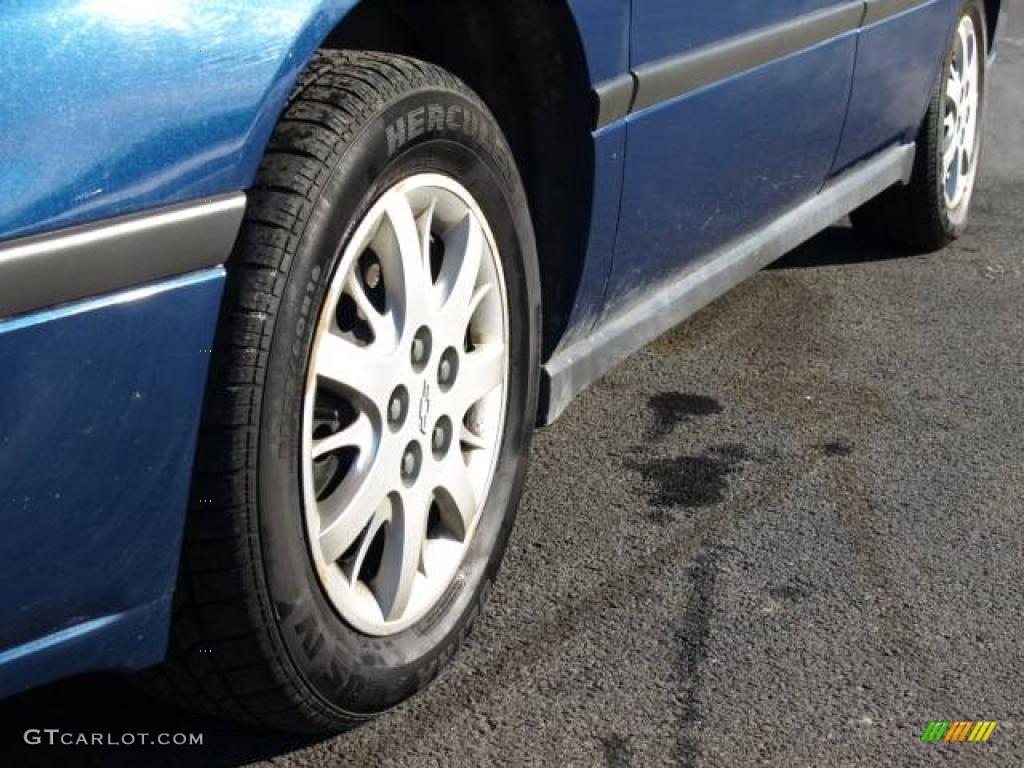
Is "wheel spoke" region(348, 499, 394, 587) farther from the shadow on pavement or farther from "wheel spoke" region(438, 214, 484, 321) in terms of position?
the shadow on pavement

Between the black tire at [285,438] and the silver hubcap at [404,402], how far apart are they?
0.05 metres

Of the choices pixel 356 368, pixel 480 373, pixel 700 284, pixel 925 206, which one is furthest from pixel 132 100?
pixel 925 206

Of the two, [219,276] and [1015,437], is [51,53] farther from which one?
[1015,437]

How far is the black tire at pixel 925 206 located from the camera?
477 cm

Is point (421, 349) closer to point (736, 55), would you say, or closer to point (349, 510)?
point (349, 510)

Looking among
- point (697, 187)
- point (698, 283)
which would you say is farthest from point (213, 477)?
point (698, 283)

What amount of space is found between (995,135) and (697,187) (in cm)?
416

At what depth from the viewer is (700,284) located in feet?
11.3

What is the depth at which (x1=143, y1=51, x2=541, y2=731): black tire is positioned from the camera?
1974mm

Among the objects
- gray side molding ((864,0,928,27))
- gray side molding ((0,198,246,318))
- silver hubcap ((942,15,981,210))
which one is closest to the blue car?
gray side molding ((0,198,246,318))

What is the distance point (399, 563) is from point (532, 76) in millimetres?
843

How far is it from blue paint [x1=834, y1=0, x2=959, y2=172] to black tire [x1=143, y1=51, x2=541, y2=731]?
6.09ft

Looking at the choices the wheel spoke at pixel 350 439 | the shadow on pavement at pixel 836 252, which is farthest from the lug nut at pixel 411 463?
the shadow on pavement at pixel 836 252

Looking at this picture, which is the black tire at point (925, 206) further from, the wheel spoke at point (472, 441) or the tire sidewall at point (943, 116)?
the wheel spoke at point (472, 441)
